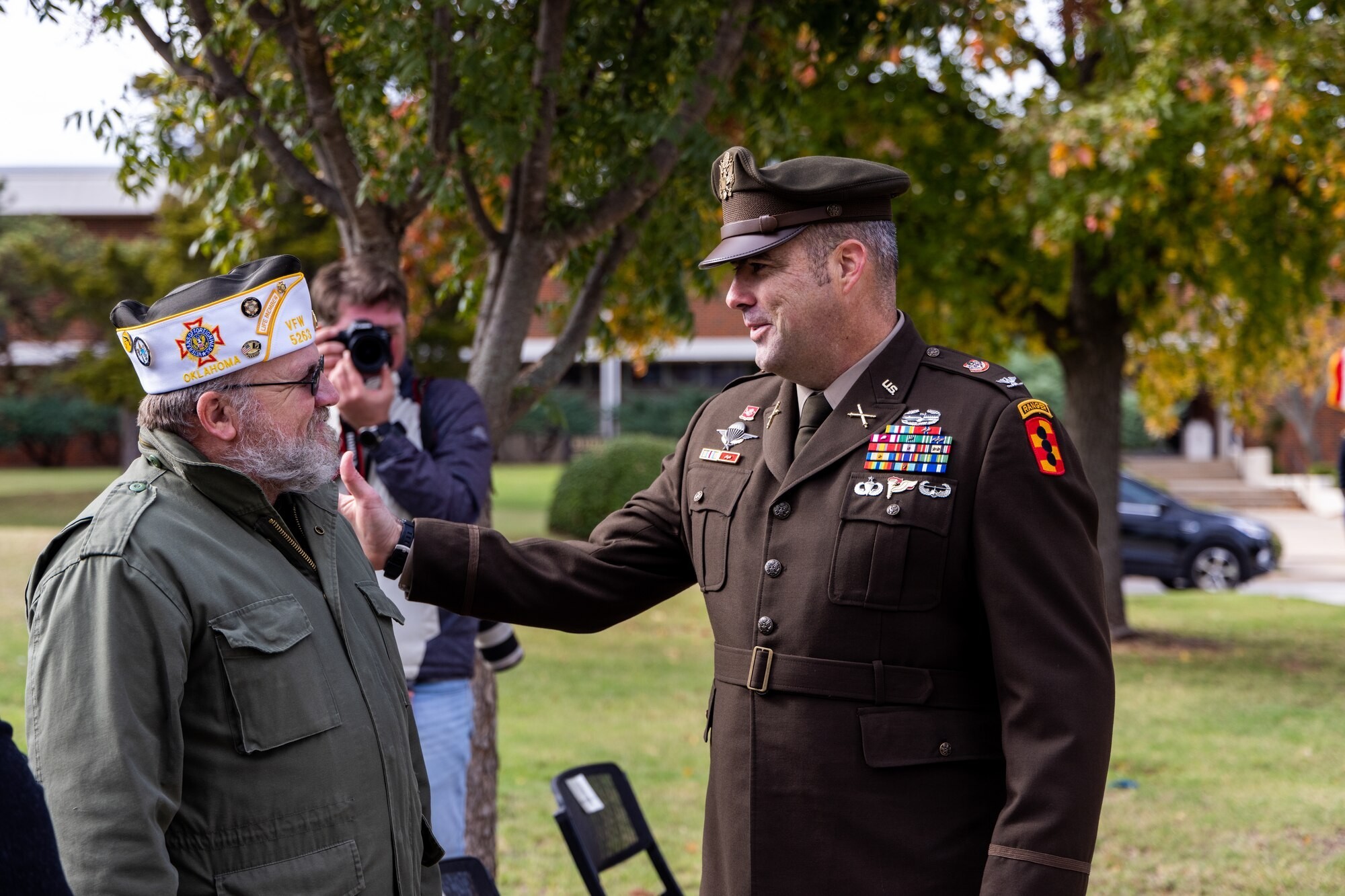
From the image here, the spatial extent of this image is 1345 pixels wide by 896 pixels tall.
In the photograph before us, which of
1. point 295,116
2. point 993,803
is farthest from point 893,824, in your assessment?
point 295,116

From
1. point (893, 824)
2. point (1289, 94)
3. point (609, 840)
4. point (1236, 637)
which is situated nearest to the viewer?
point (893, 824)

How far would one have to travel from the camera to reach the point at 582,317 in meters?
4.94

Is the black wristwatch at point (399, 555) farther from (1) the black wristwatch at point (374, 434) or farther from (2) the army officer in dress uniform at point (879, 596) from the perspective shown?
(1) the black wristwatch at point (374, 434)

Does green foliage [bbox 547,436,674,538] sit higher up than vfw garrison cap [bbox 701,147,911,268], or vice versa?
vfw garrison cap [bbox 701,147,911,268]

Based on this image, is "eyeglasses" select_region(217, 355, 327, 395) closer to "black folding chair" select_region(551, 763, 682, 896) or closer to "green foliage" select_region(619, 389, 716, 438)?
"black folding chair" select_region(551, 763, 682, 896)

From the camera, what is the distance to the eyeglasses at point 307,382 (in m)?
2.34

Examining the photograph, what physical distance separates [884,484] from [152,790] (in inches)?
53.8

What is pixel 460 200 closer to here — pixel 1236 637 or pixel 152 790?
pixel 152 790

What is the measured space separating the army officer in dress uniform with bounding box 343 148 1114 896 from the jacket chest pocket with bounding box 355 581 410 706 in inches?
10.1

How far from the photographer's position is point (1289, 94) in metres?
7.91

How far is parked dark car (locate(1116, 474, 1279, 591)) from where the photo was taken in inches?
651

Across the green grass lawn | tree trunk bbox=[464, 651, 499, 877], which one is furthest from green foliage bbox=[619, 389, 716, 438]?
tree trunk bbox=[464, 651, 499, 877]

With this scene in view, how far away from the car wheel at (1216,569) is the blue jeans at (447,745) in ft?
49.2

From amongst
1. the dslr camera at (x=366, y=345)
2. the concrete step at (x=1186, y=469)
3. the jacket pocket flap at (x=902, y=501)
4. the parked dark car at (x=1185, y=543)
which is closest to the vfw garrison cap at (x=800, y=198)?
the jacket pocket flap at (x=902, y=501)
